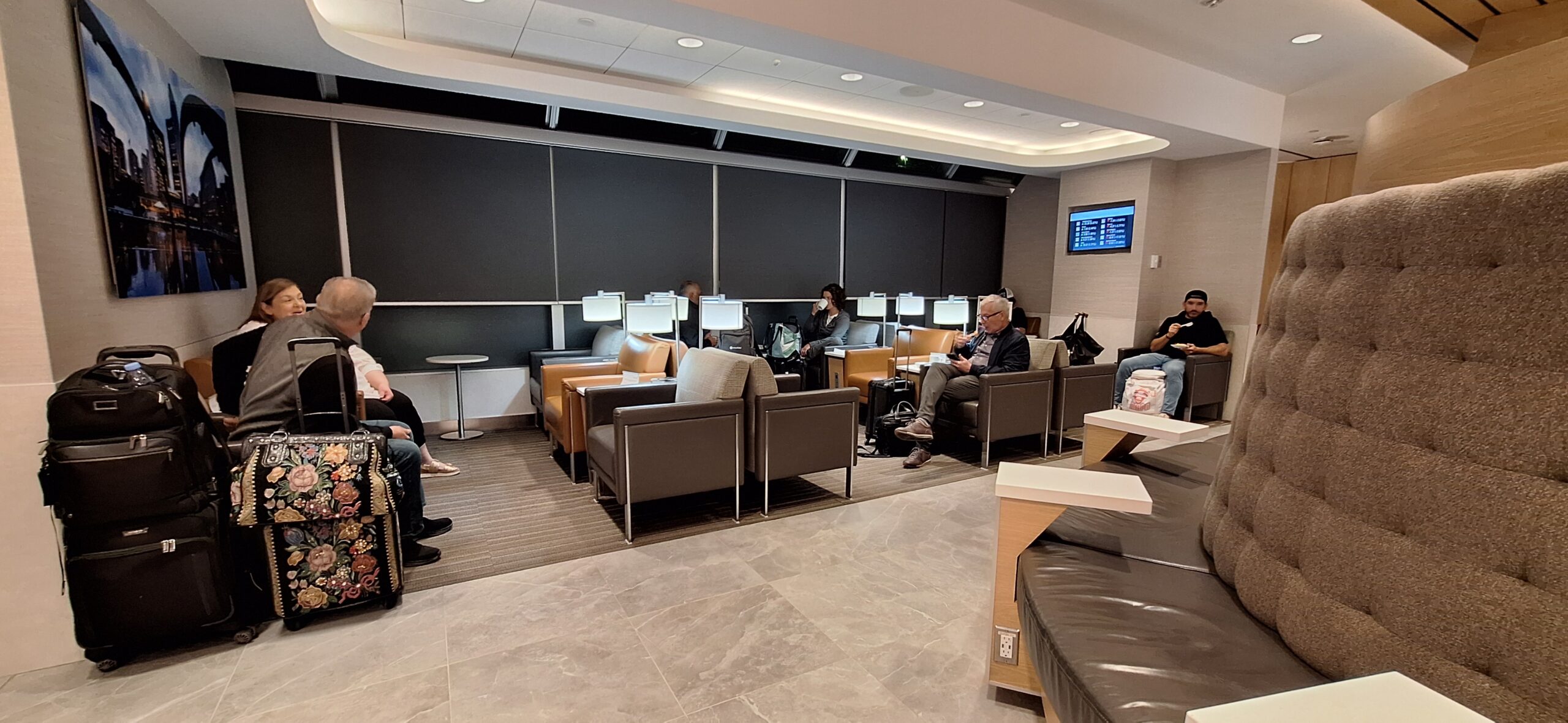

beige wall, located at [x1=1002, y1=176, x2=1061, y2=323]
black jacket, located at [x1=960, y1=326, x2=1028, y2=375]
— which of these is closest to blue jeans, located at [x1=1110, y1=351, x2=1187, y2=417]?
black jacket, located at [x1=960, y1=326, x2=1028, y2=375]

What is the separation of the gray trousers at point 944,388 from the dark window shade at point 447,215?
3870 mm

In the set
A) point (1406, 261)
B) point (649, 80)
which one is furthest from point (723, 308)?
point (1406, 261)

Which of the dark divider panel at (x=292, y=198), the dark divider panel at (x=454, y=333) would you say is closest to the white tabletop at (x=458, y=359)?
the dark divider panel at (x=454, y=333)

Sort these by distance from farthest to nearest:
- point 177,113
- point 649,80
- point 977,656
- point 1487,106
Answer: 1. point 649,80
2. point 177,113
3. point 977,656
4. point 1487,106

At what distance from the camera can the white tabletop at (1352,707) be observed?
2.71 ft

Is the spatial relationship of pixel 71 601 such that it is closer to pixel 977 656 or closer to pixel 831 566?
pixel 831 566

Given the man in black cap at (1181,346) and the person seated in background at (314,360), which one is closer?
the person seated in background at (314,360)

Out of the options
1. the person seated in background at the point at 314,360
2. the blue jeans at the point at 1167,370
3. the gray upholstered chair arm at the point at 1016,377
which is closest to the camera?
the person seated in background at the point at 314,360

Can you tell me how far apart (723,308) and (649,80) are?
2.26m

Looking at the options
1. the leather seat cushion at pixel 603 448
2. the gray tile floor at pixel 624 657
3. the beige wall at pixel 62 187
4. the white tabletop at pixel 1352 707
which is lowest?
the gray tile floor at pixel 624 657

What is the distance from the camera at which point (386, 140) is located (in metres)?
5.41

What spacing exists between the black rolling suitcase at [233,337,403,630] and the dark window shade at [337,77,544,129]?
3619mm

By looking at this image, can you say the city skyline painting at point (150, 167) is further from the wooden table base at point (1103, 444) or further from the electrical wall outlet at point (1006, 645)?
the wooden table base at point (1103, 444)

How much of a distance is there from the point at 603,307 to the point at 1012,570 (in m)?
4.56
